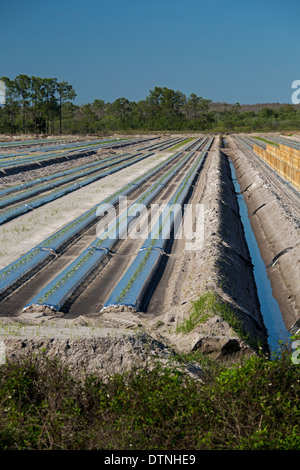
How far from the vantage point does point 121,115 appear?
91.4 metres

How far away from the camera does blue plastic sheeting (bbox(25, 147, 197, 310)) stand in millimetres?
8081

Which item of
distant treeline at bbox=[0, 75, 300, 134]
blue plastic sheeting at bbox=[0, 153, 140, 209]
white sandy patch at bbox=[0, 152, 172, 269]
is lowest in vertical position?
white sandy patch at bbox=[0, 152, 172, 269]

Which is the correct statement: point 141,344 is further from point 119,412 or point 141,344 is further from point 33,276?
point 33,276

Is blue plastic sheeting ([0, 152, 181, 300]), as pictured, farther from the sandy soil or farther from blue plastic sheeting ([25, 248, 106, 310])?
the sandy soil

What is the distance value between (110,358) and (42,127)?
206 feet

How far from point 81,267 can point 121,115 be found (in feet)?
279

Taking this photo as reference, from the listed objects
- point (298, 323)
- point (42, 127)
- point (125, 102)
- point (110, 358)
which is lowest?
point (298, 323)

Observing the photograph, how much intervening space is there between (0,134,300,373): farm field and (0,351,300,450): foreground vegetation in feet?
2.36

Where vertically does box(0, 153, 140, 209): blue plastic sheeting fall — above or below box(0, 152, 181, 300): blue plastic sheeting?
above

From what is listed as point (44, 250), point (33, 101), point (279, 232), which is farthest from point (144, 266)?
point (33, 101)

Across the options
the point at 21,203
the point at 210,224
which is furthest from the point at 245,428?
the point at 21,203

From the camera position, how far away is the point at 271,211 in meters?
15.1

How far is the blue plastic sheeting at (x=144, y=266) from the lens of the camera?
8.09 meters

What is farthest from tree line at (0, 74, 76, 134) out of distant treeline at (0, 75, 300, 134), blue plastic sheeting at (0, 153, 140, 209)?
blue plastic sheeting at (0, 153, 140, 209)
